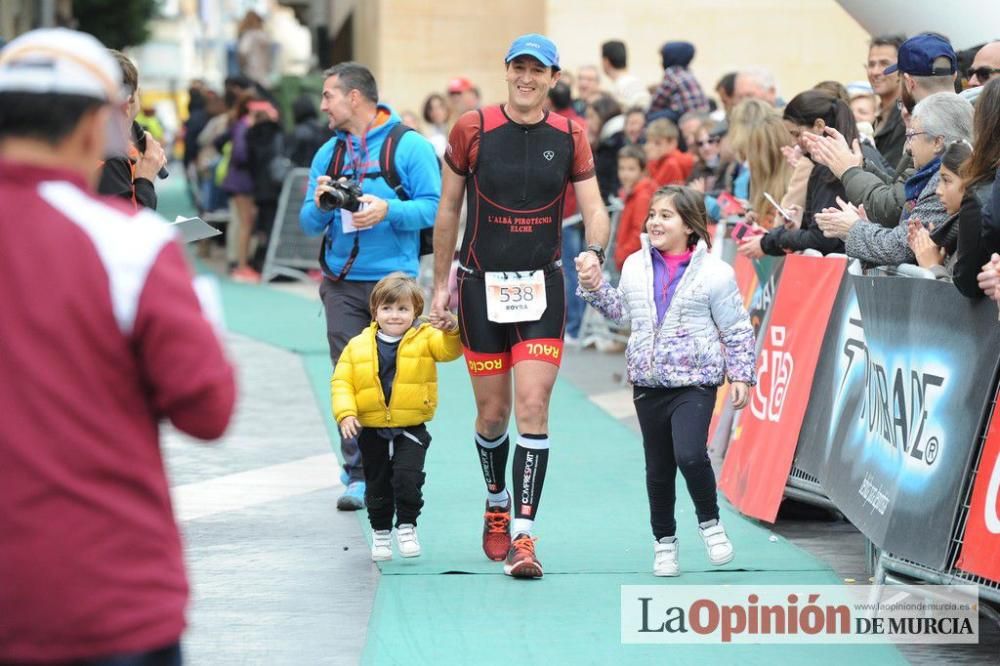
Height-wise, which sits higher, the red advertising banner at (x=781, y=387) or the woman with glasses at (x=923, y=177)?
the woman with glasses at (x=923, y=177)

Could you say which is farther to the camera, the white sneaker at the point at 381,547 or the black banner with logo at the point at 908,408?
the white sneaker at the point at 381,547

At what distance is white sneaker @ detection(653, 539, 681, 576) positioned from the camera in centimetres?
686

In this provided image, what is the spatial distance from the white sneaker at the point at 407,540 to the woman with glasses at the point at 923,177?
2179 mm

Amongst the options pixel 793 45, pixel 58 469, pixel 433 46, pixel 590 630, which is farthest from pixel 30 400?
pixel 433 46

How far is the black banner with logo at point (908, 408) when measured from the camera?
554cm

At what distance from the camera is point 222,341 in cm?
312

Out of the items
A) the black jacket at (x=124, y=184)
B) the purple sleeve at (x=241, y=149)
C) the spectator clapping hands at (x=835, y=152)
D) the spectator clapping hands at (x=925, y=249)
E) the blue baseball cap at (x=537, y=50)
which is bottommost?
the purple sleeve at (x=241, y=149)

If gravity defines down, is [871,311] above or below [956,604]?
above

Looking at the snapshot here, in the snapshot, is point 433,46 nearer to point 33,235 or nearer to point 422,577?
point 422,577

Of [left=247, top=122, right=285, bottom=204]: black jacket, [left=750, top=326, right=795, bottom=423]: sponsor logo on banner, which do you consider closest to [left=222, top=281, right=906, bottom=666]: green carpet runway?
[left=750, top=326, right=795, bottom=423]: sponsor logo on banner

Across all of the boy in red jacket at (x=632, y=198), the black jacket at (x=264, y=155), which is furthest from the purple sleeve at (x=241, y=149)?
the boy in red jacket at (x=632, y=198)

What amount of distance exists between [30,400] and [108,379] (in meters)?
0.14

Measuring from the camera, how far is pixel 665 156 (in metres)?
13.7

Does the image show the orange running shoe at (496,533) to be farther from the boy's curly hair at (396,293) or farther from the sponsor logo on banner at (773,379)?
the sponsor logo on banner at (773,379)
